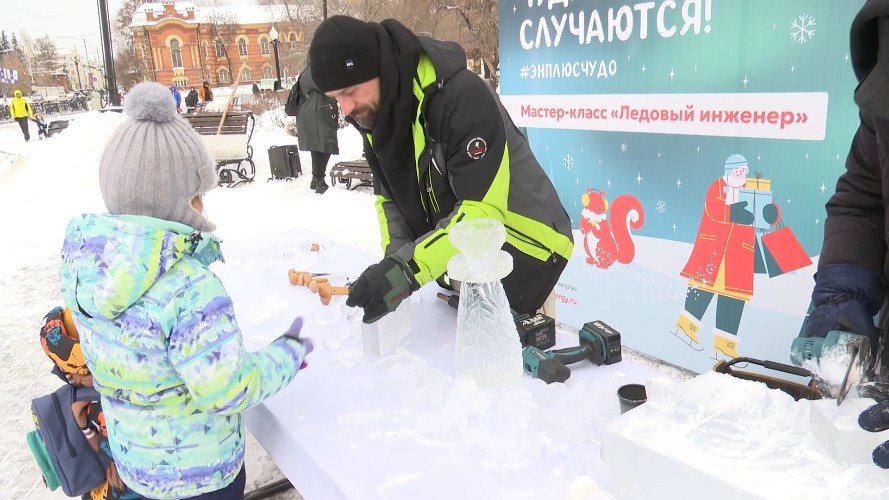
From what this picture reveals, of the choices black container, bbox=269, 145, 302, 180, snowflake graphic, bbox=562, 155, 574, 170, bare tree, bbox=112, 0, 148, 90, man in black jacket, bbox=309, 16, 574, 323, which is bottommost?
black container, bbox=269, 145, 302, 180

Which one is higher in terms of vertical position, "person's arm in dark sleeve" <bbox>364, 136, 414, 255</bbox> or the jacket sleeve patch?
the jacket sleeve patch

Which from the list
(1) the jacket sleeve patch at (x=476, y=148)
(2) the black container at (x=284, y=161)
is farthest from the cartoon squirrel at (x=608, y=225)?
(2) the black container at (x=284, y=161)

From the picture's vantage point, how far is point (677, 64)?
3051mm


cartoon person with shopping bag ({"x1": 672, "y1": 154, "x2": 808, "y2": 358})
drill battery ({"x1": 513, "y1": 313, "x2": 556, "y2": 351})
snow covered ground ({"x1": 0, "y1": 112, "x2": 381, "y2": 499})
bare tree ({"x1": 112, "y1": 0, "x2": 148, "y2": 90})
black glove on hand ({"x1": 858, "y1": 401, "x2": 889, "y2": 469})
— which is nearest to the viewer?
black glove on hand ({"x1": 858, "y1": 401, "x2": 889, "y2": 469})

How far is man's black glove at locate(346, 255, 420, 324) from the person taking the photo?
167 cm

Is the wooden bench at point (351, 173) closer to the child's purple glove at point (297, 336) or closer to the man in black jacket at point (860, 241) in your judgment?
the child's purple glove at point (297, 336)

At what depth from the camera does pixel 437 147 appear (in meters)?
2.02

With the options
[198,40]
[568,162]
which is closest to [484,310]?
[568,162]

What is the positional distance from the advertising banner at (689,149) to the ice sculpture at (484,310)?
1792 millimetres

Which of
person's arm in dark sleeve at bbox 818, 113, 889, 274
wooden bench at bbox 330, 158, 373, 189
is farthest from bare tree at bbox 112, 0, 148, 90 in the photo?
person's arm in dark sleeve at bbox 818, 113, 889, 274

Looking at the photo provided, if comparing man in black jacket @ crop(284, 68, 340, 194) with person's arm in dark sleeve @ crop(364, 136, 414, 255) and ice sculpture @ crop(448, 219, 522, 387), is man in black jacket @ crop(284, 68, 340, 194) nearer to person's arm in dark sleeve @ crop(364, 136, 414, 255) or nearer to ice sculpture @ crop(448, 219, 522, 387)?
person's arm in dark sleeve @ crop(364, 136, 414, 255)

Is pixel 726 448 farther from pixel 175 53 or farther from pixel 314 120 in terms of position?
pixel 175 53

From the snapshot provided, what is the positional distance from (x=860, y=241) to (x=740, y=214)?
1407 mm

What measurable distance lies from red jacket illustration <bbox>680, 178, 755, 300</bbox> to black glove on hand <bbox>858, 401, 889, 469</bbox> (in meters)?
2.23
